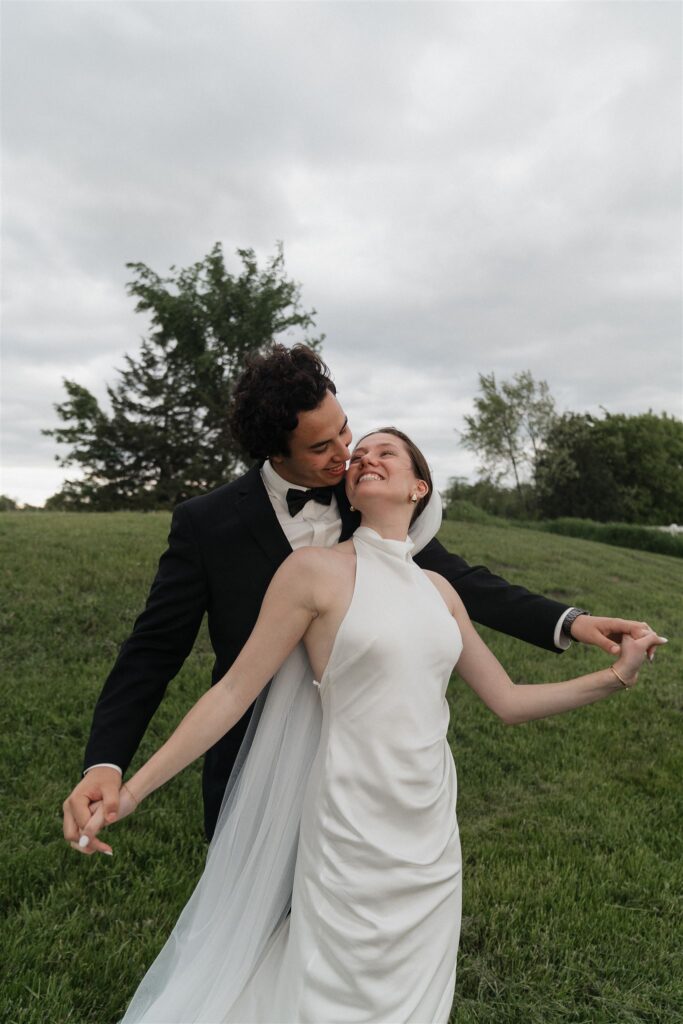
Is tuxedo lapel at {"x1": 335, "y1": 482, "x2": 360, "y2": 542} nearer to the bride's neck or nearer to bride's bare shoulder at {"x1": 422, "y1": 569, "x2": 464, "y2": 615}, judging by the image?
the bride's neck

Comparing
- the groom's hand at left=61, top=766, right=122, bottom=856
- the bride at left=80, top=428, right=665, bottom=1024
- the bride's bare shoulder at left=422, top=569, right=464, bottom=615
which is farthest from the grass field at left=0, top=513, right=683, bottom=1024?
the bride's bare shoulder at left=422, top=569, right=464, bottom=615

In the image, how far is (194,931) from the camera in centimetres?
259

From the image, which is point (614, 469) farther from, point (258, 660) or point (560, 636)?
point (258, 660)

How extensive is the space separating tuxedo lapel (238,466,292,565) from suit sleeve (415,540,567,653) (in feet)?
1.96

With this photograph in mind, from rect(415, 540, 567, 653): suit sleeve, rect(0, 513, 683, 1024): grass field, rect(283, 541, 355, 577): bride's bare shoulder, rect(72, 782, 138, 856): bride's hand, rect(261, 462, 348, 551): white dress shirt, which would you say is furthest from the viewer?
rect(0, 513, 683, 1024): grass field

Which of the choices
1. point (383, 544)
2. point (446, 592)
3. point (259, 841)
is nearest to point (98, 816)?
point (259, 841)

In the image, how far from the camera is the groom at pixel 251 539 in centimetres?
278

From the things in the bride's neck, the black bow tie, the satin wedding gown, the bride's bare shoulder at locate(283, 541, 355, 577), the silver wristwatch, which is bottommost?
the satin wedding gown

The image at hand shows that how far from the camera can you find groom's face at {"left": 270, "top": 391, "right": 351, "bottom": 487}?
279cm

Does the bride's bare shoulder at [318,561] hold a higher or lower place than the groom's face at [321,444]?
lower

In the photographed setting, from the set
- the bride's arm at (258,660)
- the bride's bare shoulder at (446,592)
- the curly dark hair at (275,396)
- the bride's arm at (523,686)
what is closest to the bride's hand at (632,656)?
the bride's arm at (523,686)

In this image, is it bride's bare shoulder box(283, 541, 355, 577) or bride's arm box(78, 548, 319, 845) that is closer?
bride's arm box(78, 548, 319, 845)

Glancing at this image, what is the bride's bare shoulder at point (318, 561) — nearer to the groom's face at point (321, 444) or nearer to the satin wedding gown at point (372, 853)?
the satin wedding gown at point (372, 853)

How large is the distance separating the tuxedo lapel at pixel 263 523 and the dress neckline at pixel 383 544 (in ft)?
1.03
